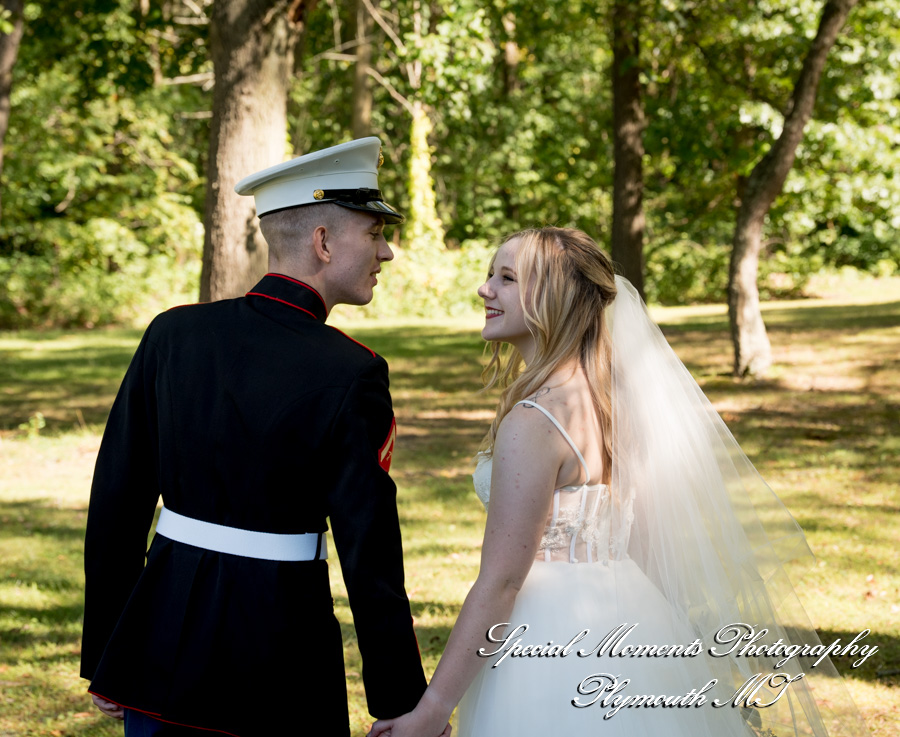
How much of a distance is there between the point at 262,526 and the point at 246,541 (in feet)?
0.18

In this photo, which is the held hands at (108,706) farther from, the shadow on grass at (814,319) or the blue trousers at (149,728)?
the shadow on grass at (814,319)

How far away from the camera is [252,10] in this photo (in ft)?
23.4

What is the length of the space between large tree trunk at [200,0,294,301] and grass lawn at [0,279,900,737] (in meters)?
2.44

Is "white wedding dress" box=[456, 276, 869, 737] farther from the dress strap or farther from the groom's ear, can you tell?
the groom's ear

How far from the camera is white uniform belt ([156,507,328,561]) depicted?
233cm

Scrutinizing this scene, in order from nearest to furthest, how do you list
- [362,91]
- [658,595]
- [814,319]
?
[658,595], [814,319], [362,91]

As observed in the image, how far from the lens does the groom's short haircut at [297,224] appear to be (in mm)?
2531

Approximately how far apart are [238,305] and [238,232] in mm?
4885

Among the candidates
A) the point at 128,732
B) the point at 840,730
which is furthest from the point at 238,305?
the point at 840,730

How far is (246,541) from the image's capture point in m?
2.33

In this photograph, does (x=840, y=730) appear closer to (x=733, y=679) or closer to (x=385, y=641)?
(x=733, y=679)

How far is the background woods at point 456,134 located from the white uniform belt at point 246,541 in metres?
5.07

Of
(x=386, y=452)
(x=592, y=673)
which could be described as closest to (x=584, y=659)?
(x=592, y=673)

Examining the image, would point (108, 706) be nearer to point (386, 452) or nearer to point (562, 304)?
point (386, 452)
